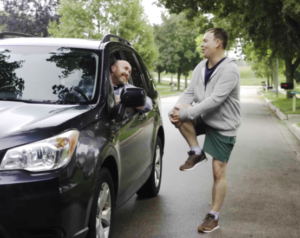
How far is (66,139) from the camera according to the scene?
10.8 feet

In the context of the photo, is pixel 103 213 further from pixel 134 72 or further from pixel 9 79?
pixel 134 72

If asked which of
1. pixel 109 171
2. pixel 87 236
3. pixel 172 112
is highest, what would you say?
pixel 172 112

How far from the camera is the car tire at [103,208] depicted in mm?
3561

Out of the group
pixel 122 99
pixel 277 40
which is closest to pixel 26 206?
pixel 122 99

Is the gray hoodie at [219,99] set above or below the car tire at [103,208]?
above

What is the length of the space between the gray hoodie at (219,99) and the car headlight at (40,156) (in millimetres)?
1772

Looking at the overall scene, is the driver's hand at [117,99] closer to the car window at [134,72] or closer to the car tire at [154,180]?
the car window at [134,72]

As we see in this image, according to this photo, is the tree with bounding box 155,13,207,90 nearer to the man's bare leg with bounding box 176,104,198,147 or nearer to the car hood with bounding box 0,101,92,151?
the man's bare leg with bounding box 176,104,198,147

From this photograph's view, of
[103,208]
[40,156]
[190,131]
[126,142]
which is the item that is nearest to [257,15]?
[190,131]

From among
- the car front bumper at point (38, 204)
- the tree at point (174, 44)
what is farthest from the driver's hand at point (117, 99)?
the tree at point (174, 44)

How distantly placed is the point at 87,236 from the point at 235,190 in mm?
3654

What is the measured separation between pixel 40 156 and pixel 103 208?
0.91 m

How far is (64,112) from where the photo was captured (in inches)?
145

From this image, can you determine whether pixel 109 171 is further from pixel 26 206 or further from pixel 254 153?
pixel 254 153
